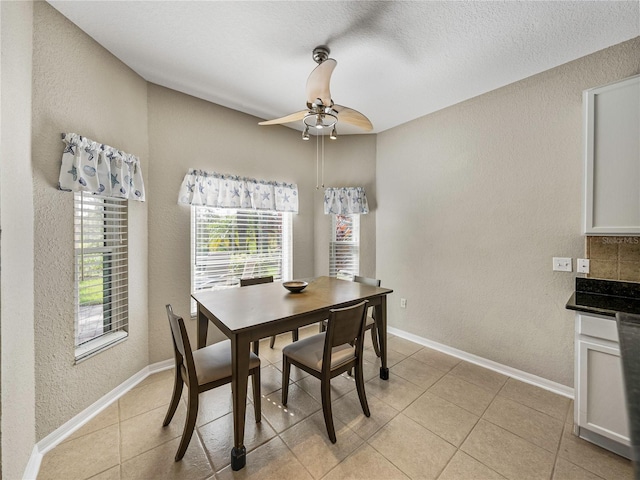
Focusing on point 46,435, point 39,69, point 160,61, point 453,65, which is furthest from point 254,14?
point 46,435

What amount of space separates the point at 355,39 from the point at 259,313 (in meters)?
2.08

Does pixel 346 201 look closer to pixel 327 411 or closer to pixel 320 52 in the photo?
pixel 320 52

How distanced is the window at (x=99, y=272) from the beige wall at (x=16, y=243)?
1.17ft

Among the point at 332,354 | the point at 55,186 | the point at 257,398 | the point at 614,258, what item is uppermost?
the point at 55,186

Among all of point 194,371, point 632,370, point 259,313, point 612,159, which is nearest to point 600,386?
point 632,370

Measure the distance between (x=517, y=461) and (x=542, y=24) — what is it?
9.28 ft

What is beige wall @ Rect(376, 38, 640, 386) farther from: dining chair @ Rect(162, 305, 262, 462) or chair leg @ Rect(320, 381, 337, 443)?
dining chair @ Rect(162, 305, 262, 462)

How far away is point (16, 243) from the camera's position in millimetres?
1393

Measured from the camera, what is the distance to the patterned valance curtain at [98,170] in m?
1.76

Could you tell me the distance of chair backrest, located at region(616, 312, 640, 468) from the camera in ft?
1.68

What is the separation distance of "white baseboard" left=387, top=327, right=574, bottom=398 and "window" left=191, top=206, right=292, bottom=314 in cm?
186

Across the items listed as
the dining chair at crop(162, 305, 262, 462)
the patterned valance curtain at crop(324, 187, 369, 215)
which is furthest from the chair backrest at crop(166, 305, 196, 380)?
the patterned valance curtain at crop(324, 187, 369, 215)

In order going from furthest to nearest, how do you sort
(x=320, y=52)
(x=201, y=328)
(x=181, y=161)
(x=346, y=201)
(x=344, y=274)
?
1. (x=344, y=274)
2. (x=346, y=201)
3. (x=181, y=161)
4. (x=201, y=328)
5. (x=320, y=52)

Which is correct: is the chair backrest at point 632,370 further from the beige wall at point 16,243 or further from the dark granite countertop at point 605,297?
the beige wall at point 16,243
